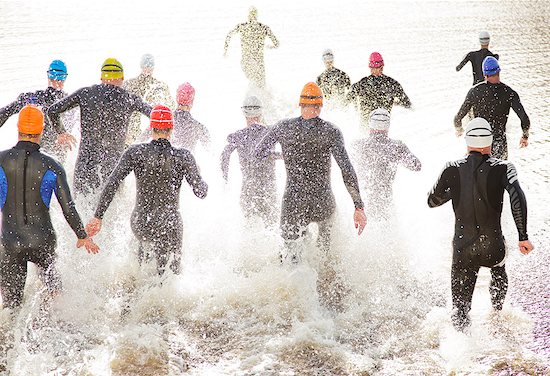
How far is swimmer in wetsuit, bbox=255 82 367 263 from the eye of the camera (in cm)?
622

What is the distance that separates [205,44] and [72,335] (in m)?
16.2

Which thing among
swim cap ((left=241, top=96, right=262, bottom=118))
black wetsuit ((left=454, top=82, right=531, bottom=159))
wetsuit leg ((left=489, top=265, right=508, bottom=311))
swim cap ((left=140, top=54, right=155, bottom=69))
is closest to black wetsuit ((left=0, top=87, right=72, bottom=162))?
swim cap ((left=140, top=54, right=155, bottom=69))

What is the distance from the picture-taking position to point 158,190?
6023 mm

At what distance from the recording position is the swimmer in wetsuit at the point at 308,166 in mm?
6219

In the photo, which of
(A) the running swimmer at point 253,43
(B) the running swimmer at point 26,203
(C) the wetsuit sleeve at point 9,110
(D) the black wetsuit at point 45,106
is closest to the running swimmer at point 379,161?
(B) the running swimmer at point 26,203

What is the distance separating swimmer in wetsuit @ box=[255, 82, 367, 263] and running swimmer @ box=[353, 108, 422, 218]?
113 centimetres

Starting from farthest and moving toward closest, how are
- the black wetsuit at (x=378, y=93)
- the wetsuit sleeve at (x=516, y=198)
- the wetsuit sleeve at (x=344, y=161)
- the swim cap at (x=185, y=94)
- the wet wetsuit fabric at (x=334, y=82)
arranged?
1. the wet wetsuit fabric at (x=334, y=82)
2. the black wetsuit at (x=378, y=93)
3. the swim cap at (x=185, y=94)
4. the wetsuit sleeve at (x=344, y=161)
5. the wetsuit sleeve at (x=516, y=198)

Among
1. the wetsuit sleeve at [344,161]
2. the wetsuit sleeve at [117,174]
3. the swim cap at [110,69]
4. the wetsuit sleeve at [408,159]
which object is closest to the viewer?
the wetsuit sleeve at [117,174]

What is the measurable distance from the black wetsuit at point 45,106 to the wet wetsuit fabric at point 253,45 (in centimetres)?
608

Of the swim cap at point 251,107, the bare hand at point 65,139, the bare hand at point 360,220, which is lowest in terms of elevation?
the bare hand at point 360,220

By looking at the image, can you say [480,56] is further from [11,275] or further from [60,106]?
[11,275]

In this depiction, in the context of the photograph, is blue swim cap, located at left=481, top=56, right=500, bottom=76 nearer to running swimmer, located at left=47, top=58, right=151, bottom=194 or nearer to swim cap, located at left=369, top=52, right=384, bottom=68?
swim cap, located at left=369, top=52, right=384, bottom=68

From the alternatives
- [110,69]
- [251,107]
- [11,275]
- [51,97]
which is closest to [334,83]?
[251,107]

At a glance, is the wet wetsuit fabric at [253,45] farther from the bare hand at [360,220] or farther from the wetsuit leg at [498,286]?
the wetsuit leg at [498,286]
